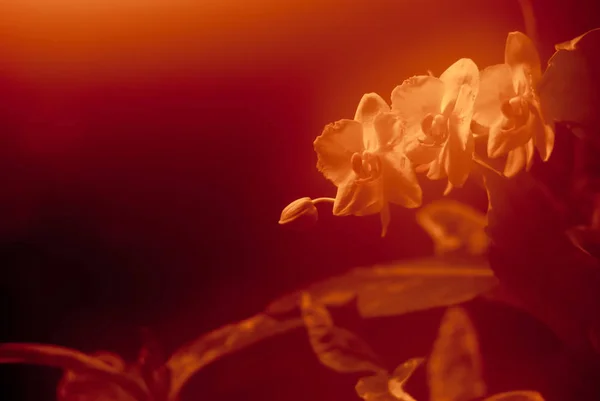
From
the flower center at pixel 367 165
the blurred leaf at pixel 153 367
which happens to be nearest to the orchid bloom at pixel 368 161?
the flower center at pixel 367 165

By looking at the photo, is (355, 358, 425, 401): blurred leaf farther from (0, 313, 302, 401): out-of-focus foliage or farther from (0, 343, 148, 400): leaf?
(0, 343, 148, 400): leaf

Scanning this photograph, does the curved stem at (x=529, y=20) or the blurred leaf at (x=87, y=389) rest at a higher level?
the curved stem at (x=529, y=20)

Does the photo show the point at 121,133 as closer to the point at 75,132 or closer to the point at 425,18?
the point at 75,132

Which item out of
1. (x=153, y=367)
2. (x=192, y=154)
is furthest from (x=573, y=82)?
(x=153, y=367)

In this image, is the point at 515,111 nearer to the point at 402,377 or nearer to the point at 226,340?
the point at 402,377

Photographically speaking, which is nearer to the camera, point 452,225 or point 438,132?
point 438,132

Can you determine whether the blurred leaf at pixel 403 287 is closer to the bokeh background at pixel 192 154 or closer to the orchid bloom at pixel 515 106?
the bokeh background at pixel 192 154
